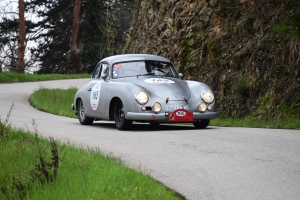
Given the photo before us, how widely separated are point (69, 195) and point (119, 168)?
3.93 ft

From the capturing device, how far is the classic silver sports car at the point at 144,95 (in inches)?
542

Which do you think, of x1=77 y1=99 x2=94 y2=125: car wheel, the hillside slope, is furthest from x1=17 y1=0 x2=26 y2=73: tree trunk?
x1=77 y1=99 x2=94 y2=125: car wheel

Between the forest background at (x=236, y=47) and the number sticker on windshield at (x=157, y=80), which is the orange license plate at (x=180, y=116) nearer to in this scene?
the number sticker on windshield at (x=157, y=80)

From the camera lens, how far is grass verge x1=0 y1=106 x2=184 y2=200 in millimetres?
7113

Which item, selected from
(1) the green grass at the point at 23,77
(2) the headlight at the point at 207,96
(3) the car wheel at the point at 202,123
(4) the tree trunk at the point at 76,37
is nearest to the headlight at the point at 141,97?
(2) the headlight at the point at 207,96

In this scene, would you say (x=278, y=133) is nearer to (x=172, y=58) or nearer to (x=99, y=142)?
(x=99, y=142)

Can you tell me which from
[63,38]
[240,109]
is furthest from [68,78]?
[240,109]

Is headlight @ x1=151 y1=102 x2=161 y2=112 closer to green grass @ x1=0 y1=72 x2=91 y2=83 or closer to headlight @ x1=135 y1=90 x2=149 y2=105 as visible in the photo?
headlight @ x1=135 y1=90 x2=149 y2=105

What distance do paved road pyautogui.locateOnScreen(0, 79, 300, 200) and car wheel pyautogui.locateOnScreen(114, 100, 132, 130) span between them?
7.6 inches

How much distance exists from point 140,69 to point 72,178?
7536mm

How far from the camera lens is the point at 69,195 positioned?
711cm

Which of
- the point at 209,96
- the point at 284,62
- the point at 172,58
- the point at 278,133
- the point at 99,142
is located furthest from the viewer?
the point at 172,58

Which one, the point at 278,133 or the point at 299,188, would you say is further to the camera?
the point at 278,133

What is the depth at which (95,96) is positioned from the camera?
15484 mm
